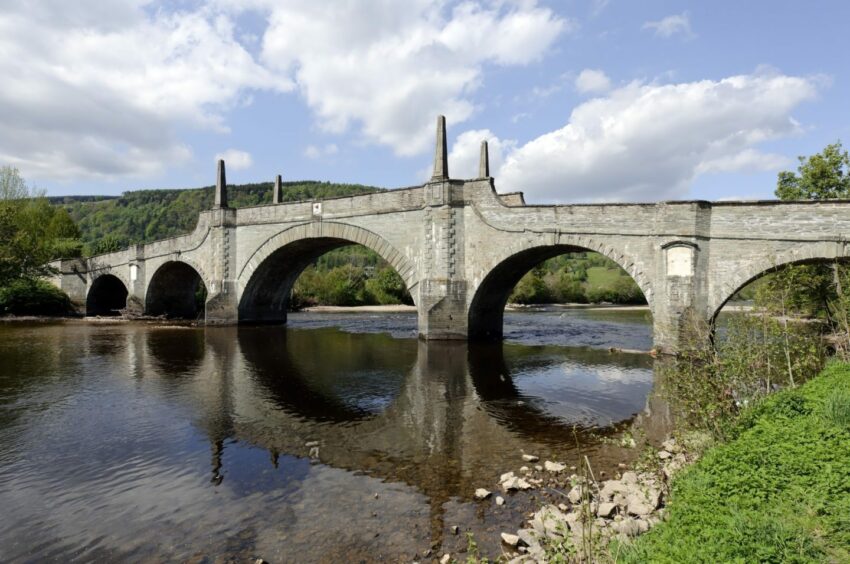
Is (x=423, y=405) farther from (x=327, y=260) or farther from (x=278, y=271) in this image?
(x=327, y=260)

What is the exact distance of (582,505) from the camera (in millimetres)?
4699

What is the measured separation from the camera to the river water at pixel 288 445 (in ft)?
21.1

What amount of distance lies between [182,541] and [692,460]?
7.10m

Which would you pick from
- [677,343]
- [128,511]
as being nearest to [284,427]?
[128,511]

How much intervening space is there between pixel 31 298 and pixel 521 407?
136 feet

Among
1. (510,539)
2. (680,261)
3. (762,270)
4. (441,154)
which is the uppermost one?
(441,154)

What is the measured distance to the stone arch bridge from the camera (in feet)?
54.4

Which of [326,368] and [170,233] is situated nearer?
[326,368]

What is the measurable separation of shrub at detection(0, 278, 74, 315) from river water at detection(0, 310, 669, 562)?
21.4 metres

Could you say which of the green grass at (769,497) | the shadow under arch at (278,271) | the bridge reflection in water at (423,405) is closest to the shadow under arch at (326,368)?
the bridge reflection in water at (423,405)

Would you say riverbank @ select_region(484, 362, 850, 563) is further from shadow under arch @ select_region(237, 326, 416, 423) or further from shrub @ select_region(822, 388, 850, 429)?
shadow under arch @ select_region(237, 326, 416, 423)

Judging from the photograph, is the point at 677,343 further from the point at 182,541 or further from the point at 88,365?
the point at 88,365

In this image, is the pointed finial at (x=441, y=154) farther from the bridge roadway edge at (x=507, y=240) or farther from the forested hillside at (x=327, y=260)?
the forested hillside at (x=327, y=260)

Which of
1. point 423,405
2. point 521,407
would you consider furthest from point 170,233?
point 521,407
